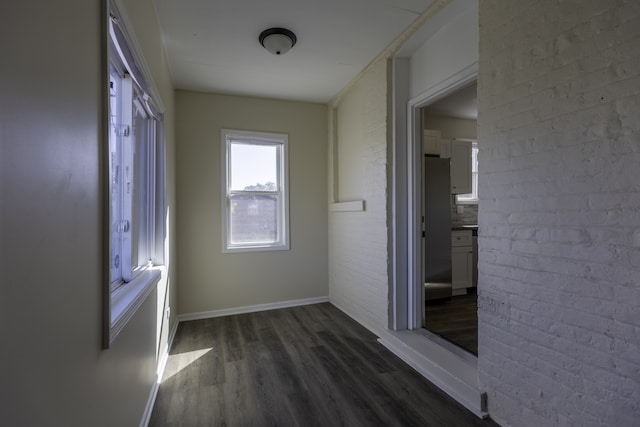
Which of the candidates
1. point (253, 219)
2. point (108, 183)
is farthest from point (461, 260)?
point (108, 183)

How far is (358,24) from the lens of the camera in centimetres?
246

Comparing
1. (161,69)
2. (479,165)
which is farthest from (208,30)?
(479,165)

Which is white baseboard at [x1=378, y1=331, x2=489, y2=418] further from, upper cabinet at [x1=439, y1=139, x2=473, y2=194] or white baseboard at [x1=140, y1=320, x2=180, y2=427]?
upper cabinet at [x1=439, y1=139, x2=473, y2=194]

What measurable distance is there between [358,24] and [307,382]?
276 cm

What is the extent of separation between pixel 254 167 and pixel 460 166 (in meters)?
2.90

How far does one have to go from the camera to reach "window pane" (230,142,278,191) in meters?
3.88

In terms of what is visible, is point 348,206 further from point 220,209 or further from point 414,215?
point 220,209

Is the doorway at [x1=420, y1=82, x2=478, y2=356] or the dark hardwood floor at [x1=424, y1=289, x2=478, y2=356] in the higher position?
the doorway at [x1=420, y1=82, x2=478, y2=356]

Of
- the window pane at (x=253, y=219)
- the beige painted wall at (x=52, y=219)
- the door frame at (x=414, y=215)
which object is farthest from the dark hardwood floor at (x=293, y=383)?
the window pane at (x=253, y=219)

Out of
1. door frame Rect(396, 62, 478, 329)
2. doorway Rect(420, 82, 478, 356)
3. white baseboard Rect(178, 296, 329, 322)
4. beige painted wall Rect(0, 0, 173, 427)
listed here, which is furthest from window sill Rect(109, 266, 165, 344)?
doorway Rect(420, 82, 478, 356)

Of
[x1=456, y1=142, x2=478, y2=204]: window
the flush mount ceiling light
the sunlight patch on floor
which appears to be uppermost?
the flush mount ceiling light

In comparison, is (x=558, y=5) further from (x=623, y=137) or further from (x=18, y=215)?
(x=18, y=215)

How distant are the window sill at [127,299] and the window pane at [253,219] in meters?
1.87

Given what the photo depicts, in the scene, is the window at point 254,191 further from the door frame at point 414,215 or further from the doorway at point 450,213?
the doorway at point 450,213
